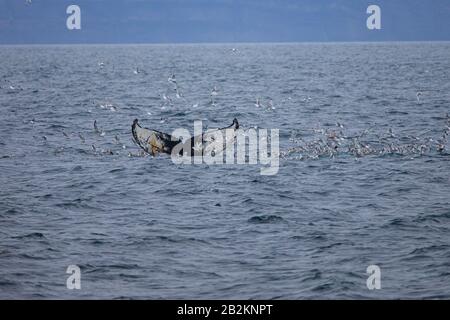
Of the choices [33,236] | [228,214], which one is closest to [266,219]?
[228,214]

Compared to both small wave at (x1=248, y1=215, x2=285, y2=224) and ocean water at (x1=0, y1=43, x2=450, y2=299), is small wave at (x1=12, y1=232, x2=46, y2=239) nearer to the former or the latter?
ocean water at (x1=0, y1=43, x2=450, y2=299)

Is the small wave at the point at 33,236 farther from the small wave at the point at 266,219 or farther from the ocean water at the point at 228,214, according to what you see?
the small wave at the point at 266,219

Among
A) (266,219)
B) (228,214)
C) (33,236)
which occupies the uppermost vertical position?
(228,214)

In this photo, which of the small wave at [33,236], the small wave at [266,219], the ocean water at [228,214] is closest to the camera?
the ocean water at [228,214]

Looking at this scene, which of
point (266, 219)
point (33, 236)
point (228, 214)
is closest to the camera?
point (33, 236)

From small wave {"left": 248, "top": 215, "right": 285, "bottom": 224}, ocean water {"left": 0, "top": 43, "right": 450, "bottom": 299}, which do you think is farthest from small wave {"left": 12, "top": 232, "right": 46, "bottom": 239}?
small wave {"left": 248, "top": 215, "right": 285, "bottom": 224}

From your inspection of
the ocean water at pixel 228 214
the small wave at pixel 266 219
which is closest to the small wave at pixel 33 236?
the ocean water at pixel 228 214

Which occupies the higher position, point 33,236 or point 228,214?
point 228,214

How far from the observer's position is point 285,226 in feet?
65.9

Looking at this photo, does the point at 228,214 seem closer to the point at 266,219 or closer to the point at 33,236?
the point at 266,219

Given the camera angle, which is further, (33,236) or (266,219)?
(266,219)
